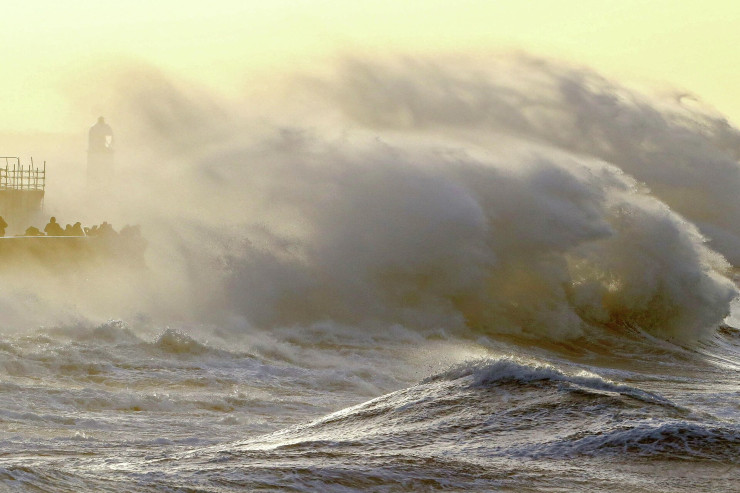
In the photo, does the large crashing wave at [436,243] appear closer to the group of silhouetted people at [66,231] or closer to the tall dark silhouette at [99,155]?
the group of silhouetted people at [66,231]

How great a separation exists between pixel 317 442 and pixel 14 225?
32373mm

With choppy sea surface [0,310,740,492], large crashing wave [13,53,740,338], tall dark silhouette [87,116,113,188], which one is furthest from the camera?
tall dark silhouette [87,116,113,188]

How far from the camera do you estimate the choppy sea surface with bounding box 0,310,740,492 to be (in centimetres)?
642

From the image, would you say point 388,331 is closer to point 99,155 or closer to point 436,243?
point 436,243

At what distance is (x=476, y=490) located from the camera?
20.4ft

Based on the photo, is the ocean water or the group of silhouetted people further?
the group of silhouetted people

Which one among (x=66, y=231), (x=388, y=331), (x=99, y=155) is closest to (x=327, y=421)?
(x=388, y=331)

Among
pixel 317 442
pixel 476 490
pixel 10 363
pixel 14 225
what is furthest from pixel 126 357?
pixel 14 225

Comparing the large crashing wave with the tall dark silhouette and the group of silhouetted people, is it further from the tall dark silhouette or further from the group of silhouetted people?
the tall dark silhouette

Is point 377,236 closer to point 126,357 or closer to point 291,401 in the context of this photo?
point 126,357

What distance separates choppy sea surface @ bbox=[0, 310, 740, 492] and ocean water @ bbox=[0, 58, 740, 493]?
35 millimetres

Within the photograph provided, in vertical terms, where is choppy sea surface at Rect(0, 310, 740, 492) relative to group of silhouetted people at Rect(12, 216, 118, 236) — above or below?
below

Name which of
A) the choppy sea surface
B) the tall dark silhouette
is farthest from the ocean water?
Result: the tall dark silhouette

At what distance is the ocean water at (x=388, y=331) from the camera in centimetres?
695
